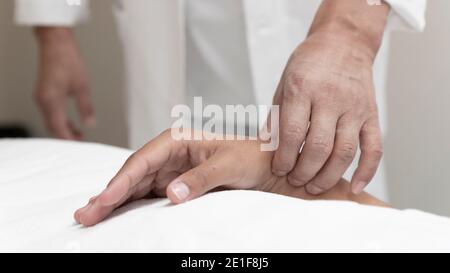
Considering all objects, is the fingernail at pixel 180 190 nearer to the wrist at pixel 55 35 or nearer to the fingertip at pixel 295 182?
the fingertip at pixel 295 182

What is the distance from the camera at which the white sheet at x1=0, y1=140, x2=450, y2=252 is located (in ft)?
1.77

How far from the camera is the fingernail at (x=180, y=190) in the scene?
646mm

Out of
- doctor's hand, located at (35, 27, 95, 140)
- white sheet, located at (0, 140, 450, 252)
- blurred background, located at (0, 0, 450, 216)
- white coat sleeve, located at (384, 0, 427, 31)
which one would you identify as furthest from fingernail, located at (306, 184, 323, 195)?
doctor's hand, located at (35, 27, 95, 140)

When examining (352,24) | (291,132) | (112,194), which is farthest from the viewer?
(352,24)

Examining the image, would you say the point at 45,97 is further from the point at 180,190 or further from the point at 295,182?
the point at 180,190

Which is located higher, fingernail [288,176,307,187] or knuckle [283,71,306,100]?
knuckle [283,71,306,100]

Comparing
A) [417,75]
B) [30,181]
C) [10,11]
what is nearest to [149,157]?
[30,181]

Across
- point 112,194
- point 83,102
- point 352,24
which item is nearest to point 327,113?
point 352,24

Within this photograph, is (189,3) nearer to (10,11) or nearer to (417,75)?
(417,75)

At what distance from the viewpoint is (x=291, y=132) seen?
0.82 m

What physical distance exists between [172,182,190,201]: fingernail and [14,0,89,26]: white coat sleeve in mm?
1034

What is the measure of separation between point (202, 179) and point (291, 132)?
18 centimetres

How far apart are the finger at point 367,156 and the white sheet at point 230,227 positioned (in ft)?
0.74

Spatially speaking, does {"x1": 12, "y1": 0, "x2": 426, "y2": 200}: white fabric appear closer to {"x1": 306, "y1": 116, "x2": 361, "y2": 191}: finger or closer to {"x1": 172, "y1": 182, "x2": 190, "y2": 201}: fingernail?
{"x1": 306, "y1": 116, "x2": 361, "y2": 191}: finger
